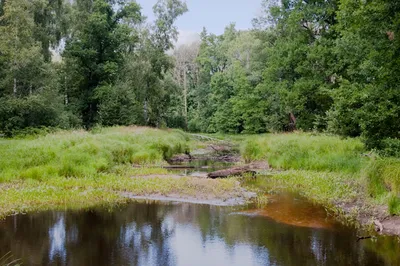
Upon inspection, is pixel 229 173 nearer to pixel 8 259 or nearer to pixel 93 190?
pixel 93 190

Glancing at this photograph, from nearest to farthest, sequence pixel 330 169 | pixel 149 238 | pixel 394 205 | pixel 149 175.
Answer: pixel 149 238 < pixel 394 205 < pixel 149 175 < pixel 330 169

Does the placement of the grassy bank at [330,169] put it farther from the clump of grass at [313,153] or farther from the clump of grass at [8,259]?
the clump of grass at [8,259]

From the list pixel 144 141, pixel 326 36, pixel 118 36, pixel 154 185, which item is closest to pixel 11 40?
pixel 118 36

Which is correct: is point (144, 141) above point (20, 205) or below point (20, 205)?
above

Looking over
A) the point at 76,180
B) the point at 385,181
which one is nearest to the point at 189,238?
the point at 385,181

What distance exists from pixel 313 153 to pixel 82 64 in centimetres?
3278

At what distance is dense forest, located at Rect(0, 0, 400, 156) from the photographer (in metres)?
15.6

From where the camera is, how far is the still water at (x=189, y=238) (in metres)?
8.34

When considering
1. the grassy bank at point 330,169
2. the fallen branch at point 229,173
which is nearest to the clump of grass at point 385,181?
the grassy bank at point 330,169

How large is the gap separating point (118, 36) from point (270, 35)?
19284 millimetres

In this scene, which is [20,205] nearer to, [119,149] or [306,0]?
[119,149]

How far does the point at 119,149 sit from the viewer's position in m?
21.8

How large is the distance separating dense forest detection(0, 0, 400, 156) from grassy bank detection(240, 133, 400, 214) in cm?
145

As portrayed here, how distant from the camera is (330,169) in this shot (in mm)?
18578
